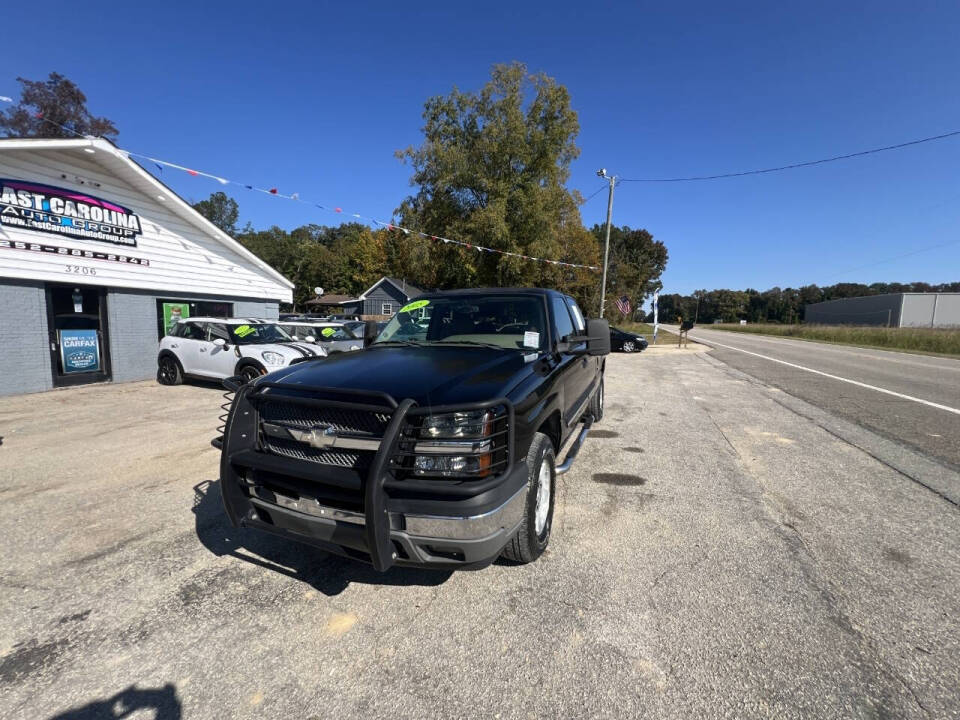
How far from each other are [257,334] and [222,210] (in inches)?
3505

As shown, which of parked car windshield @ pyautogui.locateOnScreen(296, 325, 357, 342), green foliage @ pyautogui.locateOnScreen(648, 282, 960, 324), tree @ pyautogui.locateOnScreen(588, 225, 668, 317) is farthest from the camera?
green foliage @ pyautogui.locateOnScreen(648, 282, 960, 324)

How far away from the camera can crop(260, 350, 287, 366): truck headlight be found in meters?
8.33

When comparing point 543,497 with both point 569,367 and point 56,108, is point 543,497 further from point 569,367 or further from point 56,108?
point 56,108

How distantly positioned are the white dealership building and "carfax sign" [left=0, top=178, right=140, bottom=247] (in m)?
0.02

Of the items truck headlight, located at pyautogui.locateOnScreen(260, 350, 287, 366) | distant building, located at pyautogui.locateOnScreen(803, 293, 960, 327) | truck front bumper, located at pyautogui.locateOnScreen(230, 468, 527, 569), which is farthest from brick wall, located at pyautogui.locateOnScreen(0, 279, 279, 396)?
distant building, located at pyautogui.locateOnScreen(803, 293, 960, 327)

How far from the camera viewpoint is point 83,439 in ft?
18.8

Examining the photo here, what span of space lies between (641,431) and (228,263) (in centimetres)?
1253

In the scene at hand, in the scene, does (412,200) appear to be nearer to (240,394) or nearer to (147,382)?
(147,382)

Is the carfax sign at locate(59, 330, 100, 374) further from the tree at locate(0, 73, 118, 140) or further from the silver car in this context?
the tree at locate(0, 73, 118, 140)

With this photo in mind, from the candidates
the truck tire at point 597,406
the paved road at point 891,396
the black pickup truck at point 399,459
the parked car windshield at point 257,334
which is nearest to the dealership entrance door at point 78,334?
the parked car windshield at point 257,334

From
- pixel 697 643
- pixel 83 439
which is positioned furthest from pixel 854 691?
pixel 83 439

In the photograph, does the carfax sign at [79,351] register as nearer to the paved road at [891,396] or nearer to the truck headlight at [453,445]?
the truck headlight at [453,445]

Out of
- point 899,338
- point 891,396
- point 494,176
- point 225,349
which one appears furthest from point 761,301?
point 225,349

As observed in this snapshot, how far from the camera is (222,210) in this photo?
82375 millimetres
